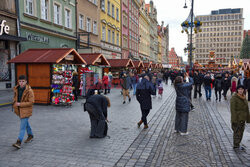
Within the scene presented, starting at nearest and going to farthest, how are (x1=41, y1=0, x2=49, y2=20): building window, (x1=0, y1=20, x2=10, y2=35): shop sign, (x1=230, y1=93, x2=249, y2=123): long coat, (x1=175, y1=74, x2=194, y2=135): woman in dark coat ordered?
(x1=230, y1=93, x2=249, y2=123): long coat < (x1=175, y1=74, x2=194, y2=135): woman in dark coat < (x1=0, y1=20, x2=10, y2=35): shop sign < (x1=41, y1=0, x2=49, y2=20): building window

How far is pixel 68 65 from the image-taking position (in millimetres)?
14836

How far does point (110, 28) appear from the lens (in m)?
32.8

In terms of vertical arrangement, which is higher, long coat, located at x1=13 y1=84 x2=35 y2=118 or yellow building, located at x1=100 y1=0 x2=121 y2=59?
yellow building, located at x1=100 y1=0 x2=121 y2=59

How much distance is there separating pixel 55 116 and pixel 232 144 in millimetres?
6810

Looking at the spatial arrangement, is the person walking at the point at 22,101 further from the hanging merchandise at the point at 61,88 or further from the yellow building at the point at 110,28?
the yellow building at the point at 110,28

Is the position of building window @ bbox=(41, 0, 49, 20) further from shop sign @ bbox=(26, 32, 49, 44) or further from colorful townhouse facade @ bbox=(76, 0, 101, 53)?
colorful townhouse facade @ bbox=(76, 0, 101, 53)

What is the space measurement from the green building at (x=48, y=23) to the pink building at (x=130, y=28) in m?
18.3

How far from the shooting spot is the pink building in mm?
40194

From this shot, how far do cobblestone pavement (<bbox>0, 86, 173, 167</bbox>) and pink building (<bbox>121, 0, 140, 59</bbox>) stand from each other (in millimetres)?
30878

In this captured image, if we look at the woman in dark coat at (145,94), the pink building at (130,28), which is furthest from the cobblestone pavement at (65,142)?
the pink building at (130,28)

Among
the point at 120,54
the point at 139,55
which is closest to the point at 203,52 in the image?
the point at 139,55

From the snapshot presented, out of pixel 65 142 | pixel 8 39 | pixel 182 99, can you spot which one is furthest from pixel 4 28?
pixel 182 99

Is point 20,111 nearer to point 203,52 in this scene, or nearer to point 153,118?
point 153,118

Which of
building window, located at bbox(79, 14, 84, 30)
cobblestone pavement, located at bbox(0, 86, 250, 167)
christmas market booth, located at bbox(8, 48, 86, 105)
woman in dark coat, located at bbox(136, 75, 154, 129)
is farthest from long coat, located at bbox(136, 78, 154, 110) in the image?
building window, located at bbox(79, 14, 84, 30)
